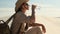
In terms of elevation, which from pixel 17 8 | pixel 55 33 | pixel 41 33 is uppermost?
pixel 17 8

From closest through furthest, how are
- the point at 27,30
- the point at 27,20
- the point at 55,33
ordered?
the point at 27,20 → the point at 27,30 → the point at 55,33

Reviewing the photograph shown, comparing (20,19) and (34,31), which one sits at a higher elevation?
(20,19)

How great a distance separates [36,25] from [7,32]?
839 millimetres

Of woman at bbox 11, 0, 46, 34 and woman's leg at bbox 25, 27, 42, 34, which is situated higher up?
woman at bbox 11, 0, 46, 34

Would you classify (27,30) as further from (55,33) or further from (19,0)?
(55,33)

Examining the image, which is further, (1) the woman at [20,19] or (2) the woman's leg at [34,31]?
(2) the woman's leg at [34,31]

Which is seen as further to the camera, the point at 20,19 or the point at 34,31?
the point at 34,31

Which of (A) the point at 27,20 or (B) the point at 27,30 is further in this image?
(B) the point at 27,30

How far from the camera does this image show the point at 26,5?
6684 millimetres

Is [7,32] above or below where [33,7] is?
below

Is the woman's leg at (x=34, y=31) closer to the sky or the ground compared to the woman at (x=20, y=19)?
closer to the ground

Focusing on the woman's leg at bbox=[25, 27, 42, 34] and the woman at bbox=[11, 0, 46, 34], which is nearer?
the woman at bbox=[11, 0, 46, 34]

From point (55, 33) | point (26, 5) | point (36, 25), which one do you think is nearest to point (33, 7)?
point (26, 5)

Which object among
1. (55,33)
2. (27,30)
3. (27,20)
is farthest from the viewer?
(55,33)
